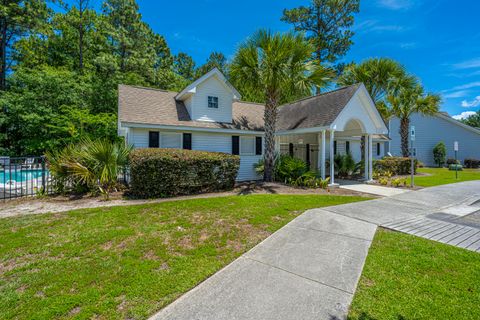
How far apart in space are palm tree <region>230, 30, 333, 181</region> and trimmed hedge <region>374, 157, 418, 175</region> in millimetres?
9510

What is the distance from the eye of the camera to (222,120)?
1355 cm

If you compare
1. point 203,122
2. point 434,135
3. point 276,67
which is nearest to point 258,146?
point 203,122

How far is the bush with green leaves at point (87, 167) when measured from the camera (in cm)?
838

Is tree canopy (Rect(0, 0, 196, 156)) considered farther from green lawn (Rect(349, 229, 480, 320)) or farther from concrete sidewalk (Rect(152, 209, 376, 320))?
green lawn (Rect(349, 229, 480, 320))

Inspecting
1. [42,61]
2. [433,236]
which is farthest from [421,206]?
[42,61]

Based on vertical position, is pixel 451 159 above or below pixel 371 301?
above

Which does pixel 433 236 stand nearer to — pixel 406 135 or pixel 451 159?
pixel 406 135

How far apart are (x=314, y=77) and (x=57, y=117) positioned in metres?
20.0

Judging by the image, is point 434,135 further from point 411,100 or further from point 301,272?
point 301,272

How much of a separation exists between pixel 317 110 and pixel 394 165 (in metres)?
9.20

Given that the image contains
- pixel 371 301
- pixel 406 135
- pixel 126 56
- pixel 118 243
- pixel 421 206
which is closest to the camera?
pixel 371 301

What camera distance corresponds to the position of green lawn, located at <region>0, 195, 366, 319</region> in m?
2.81

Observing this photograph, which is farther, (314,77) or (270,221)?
(314,77)

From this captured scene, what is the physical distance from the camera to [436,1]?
35.5ft
